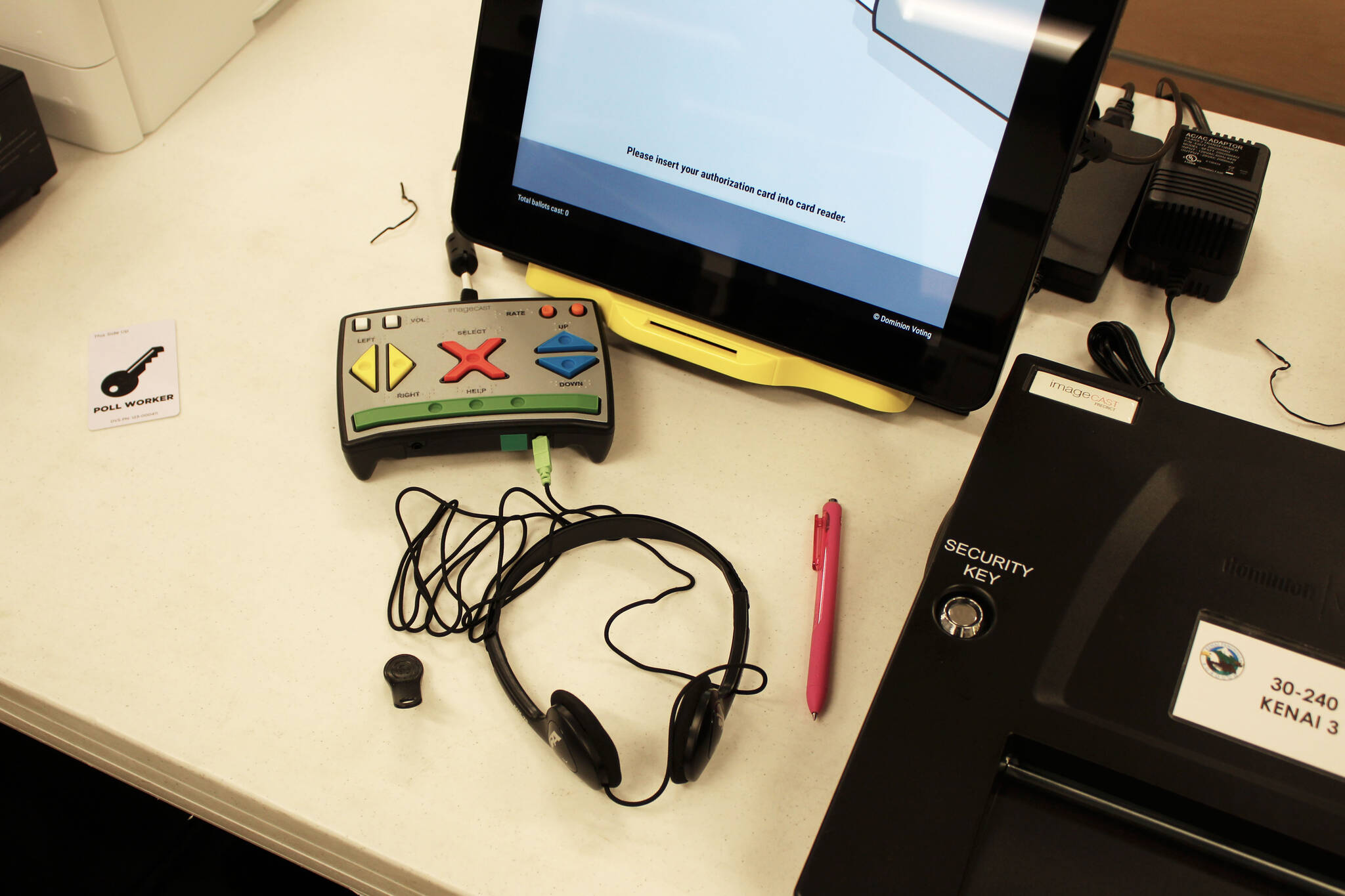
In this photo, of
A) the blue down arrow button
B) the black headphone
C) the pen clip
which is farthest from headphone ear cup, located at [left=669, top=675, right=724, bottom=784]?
the blue down arrow button

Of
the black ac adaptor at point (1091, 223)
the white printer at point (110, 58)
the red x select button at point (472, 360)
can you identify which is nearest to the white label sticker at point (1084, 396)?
the black ac adaptor at point (1091, 223)

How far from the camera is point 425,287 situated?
0.74 metres

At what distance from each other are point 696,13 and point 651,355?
0.23m

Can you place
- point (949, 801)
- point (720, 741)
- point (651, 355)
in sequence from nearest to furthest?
1. point (949, 801)
2. point (720, 741)
3. point (651, 355)

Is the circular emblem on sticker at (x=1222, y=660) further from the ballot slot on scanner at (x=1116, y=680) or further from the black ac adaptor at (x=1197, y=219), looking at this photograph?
the black ac adaptor at (x=1197, y=219)

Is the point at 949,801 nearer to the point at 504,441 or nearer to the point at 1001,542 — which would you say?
the point at 1001,542

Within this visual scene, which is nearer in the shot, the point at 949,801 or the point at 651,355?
the point at 949,801

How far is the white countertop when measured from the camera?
511 mm

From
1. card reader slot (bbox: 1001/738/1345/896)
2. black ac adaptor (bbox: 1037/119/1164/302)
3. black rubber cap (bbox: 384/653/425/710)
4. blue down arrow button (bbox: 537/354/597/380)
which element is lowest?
black rubber cap (bbox: 384/653/425/710)

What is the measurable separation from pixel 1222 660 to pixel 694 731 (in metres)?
0.26

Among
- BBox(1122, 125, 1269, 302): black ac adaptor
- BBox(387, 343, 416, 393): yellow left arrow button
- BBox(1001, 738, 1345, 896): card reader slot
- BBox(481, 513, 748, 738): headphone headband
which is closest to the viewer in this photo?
BBox(1001, 738, 1345, 896): card reader slot

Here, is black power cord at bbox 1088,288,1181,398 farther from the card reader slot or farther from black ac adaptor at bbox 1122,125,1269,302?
the card reader slot

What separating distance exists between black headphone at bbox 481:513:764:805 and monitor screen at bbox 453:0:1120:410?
0.61 ft

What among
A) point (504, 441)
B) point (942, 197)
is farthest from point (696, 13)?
point (504, 441)
